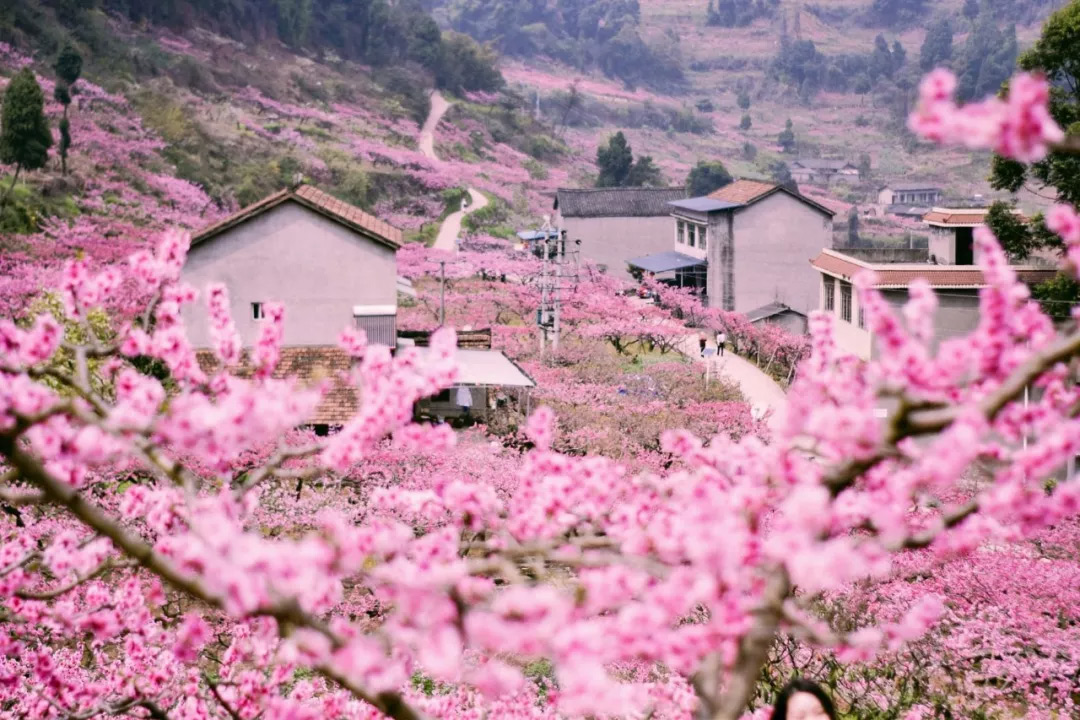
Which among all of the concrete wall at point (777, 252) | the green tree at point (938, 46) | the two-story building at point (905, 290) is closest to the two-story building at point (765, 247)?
the concrete wall at point (777, 252)

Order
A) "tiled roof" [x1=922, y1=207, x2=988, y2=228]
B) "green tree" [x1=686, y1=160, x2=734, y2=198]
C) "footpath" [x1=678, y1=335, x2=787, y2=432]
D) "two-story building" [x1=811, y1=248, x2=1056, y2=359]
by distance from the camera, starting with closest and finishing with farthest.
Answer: "two-story building" [x1=811, y1=248, x2=1056, y2=359] < "tiled roof" [x1=922, y1=207, x2=988, y2=228] < "footpath" [x1=678, y1=335, x2=787, y2=432] < "green tree" [x1=686, y1=160, x2=734, y2=198]

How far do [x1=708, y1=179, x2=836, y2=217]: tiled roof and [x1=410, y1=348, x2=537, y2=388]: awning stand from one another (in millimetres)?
18966

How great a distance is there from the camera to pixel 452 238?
183 ft

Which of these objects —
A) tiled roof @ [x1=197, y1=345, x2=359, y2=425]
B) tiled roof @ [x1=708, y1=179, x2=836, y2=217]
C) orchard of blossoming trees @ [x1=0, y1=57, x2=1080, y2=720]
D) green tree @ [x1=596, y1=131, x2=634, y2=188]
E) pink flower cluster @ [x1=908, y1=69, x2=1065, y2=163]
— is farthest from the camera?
green tree @ [x1=596, y1=131, x2=634, y2=188]

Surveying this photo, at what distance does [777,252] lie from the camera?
145 feet

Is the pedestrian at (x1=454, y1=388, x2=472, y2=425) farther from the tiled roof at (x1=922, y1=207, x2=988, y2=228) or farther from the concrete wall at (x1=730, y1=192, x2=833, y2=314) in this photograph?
the concrete wall at (x1=730, y1=192, x2=833, y2=314)

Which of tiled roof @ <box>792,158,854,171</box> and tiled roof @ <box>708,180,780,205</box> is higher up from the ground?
tiled roof @ <box>792,158,854,171</box>

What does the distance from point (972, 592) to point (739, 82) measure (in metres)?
140

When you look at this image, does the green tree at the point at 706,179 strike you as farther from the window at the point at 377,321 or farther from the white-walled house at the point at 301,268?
the window at the point at 377,321

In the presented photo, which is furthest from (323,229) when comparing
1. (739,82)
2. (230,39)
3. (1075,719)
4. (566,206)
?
(739,82)

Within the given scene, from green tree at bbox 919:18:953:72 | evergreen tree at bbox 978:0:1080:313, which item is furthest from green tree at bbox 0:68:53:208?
green tree at bbox 919:18:953:72

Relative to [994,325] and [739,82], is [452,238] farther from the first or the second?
[739,82]

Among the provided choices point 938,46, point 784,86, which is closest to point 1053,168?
point 938,46

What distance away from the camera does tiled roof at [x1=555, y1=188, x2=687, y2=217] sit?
54875 millimetres
